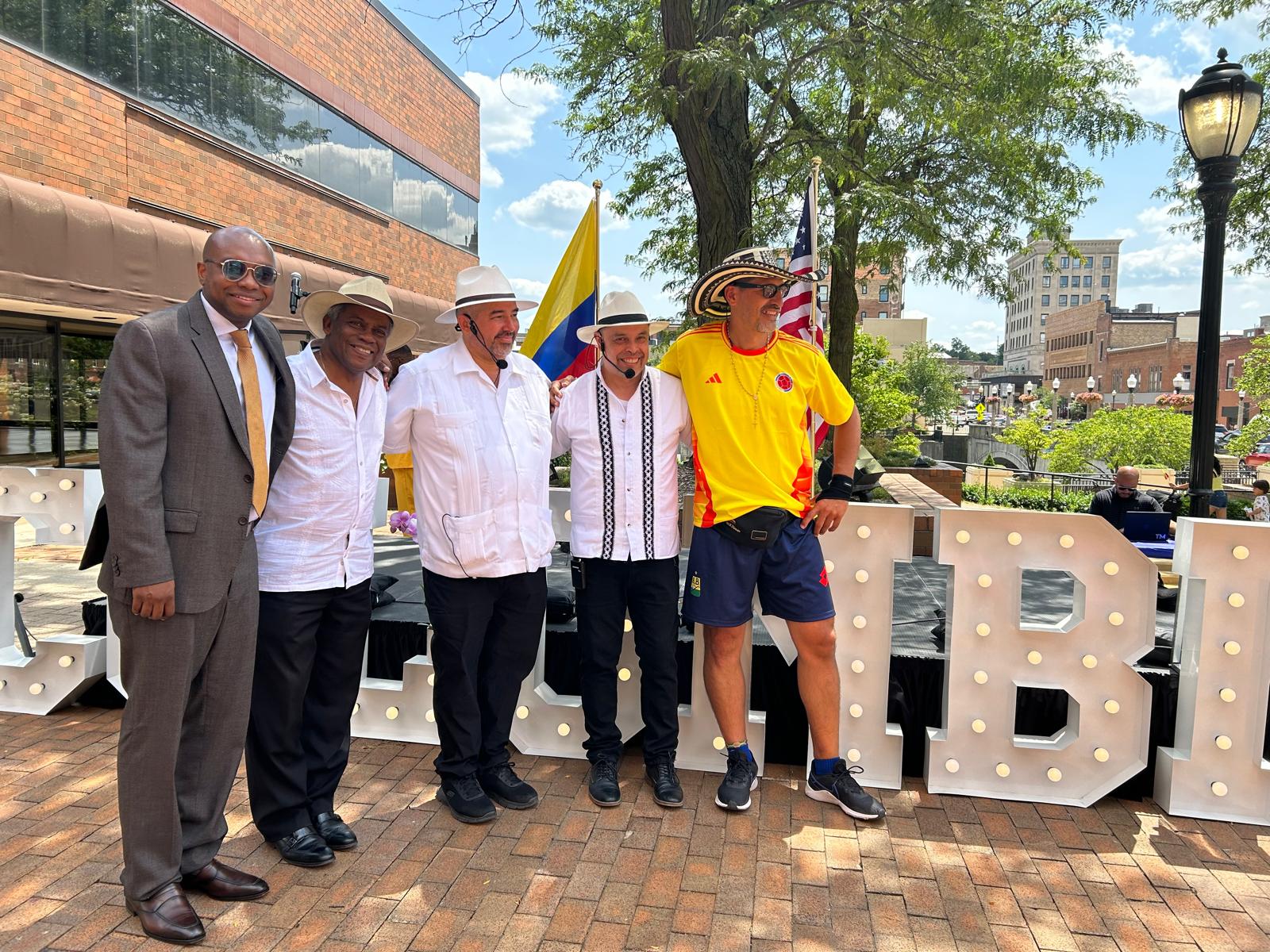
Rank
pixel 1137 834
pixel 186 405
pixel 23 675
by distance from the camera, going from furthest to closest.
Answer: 1. pixel 23 675
2. pixel 1137 834
3. pixel 186 405

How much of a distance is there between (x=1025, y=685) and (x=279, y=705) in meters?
2.83

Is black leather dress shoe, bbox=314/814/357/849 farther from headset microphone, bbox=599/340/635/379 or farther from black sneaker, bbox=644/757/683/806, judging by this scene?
headset microphone, bbox=599/340/635/379

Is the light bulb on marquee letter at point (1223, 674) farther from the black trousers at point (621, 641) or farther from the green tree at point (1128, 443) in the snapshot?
the green tree at point (1128, 443)

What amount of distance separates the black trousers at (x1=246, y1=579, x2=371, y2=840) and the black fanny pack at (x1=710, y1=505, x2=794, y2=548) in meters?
1.35

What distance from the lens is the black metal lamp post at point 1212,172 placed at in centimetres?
502

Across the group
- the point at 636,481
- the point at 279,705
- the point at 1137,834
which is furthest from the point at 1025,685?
the point at 279,705

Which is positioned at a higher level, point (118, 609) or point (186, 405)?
point (186, 405)

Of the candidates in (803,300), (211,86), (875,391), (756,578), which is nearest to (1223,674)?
(756,578)

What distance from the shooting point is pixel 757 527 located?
128 inches

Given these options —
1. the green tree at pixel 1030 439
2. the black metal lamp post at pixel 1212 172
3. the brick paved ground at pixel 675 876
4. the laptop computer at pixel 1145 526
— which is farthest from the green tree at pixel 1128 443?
the brick paved ground at pixel 675 876

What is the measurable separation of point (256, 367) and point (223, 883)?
5.25 feet

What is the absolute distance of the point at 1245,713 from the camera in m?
3.36

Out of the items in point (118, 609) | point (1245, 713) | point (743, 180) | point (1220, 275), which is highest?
point (743, 180)

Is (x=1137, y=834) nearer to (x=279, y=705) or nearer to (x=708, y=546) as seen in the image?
(x=708, y=546)
